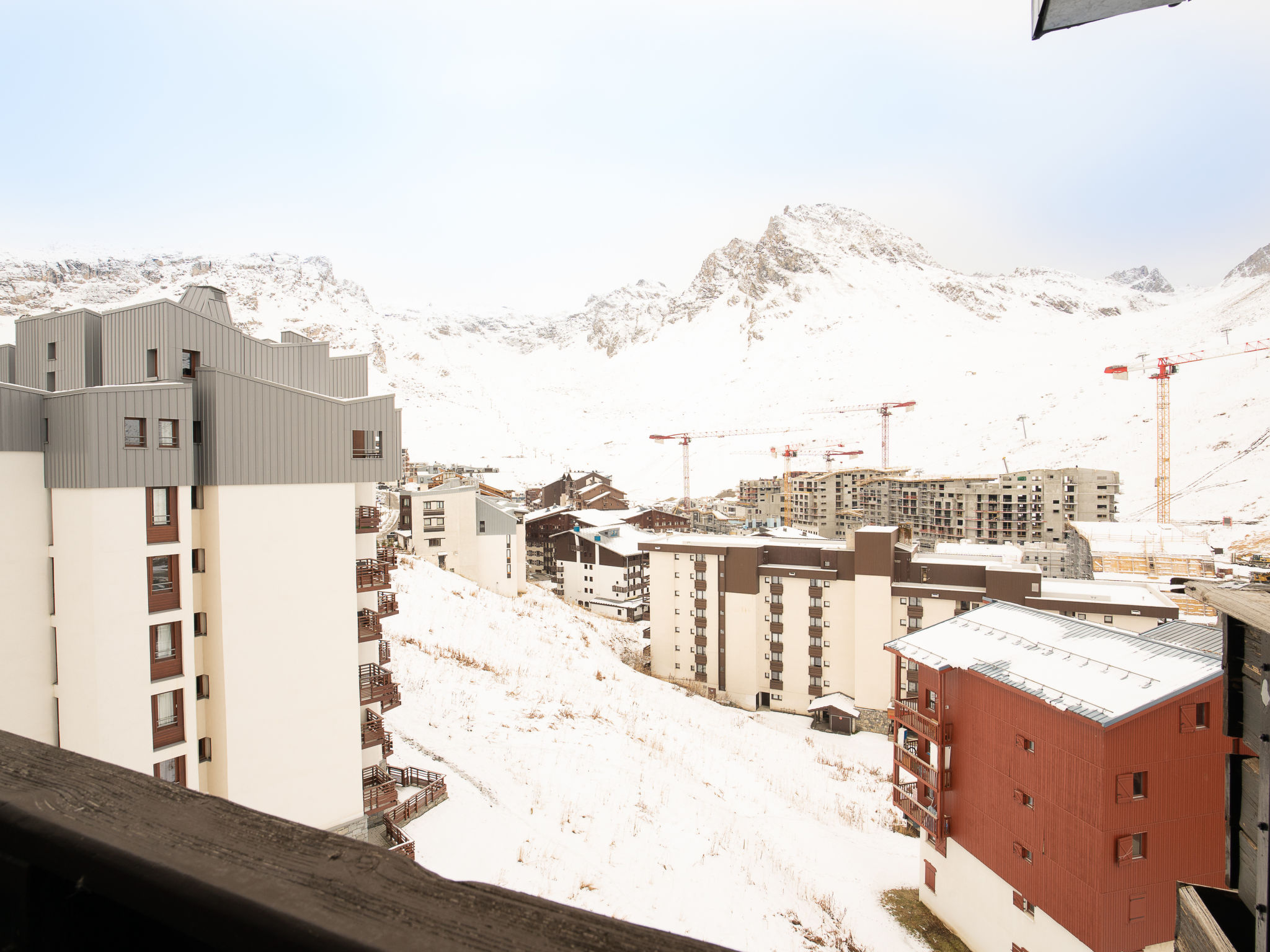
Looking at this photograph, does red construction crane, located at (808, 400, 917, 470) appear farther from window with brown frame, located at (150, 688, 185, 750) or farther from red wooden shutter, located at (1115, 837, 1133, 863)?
window with brown frame, located at (150, 688, 185, 750)

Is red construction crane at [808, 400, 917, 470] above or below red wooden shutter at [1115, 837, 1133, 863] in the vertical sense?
above

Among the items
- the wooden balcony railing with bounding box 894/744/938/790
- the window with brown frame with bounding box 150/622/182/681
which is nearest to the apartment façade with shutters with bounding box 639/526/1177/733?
the wooden balcony railing with bounding box 894/744/938/790

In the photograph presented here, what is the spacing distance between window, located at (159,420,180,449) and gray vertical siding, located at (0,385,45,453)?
1.58 m

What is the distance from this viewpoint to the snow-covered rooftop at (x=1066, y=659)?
988 centimetres

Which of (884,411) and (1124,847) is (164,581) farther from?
(884,411)

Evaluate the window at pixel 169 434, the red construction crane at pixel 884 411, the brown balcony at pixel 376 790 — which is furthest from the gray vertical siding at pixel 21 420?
the red construction crane at pixel 884 411

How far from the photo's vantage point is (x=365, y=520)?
1142 centimetres

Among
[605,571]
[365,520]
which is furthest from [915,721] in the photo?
[605,571]

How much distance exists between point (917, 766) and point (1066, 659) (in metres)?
4.06

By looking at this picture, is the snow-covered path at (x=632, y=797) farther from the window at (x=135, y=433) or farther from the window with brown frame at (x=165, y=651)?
the window at (x=135, y=433)

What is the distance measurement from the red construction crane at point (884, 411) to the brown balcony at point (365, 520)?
80.6 meters

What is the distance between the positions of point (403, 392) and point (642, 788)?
4122 inches

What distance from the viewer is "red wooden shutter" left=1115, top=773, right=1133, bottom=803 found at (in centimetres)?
981

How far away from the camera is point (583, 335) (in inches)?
7106
